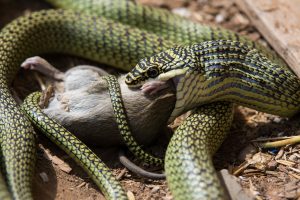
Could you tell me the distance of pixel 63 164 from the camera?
633 centimetres

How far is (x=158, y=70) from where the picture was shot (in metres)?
6.18

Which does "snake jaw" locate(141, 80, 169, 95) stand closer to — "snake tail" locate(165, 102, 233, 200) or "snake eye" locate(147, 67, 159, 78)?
"snake eye" locate(147, 67, 159, 78)


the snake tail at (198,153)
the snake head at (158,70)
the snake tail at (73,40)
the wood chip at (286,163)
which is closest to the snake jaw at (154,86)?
the snake head at (158,70)

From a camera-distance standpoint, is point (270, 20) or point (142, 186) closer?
point (142, 186)

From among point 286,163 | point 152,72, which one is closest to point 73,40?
point 152,72

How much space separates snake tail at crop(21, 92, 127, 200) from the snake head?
38.5 inches

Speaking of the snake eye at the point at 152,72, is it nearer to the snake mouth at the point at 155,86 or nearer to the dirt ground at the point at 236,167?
the snake mouth at the point at 155,86

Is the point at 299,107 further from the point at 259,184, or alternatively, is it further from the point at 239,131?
the point at 259,184

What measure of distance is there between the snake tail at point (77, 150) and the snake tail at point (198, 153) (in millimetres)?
654

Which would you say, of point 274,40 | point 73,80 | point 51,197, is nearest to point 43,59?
point 73,80

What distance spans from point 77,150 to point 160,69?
1.37 m

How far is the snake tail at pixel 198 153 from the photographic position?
17.4 ft

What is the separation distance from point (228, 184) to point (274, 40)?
2981 millimetres

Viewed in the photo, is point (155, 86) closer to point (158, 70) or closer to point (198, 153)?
point (158, 70)
